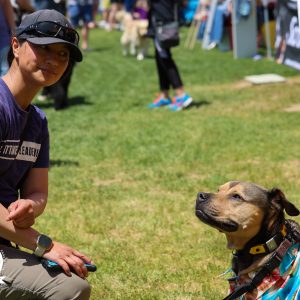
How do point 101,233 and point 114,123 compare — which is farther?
point 114,123

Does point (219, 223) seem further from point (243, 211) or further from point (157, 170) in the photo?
point (157, 170)

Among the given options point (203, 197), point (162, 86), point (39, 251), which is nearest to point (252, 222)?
point (203, 197)

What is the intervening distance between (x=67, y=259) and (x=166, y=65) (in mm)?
7516

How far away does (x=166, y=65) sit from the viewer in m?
10.3

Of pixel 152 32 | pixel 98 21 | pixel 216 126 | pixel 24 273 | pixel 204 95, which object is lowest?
pixel 98 21

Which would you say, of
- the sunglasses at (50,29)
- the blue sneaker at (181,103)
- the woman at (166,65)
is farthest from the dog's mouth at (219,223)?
the blue sneaker at (181,103)

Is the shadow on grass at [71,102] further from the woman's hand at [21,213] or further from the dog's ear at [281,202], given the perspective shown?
the woman's hand at [21,213]

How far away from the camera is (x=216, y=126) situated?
359 inches

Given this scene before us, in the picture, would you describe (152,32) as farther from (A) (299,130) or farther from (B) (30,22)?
(B) (30,22)

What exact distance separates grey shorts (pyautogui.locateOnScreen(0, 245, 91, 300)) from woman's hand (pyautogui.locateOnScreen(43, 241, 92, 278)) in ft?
0.11

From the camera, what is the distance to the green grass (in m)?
4.79

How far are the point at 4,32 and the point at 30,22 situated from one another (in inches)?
189

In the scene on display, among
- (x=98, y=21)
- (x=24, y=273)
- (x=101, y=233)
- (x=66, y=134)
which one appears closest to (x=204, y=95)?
(x=66, y=134)

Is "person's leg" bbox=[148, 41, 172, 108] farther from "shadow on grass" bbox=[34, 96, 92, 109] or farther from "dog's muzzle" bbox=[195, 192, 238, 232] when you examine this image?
"dog's muzzle" bbox=[195, 192, 238, 232]
